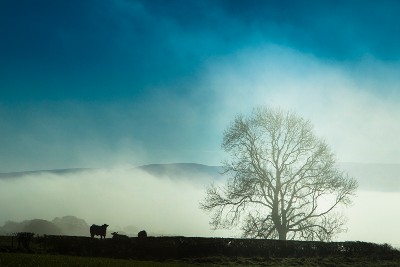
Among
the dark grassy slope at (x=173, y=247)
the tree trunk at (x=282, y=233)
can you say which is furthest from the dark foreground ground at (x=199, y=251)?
the tree trunk at (x=282, y=233)

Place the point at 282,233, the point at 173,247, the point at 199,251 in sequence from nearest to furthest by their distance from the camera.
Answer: the point at 173,247 < the point at 199,251 < the point at 282,233

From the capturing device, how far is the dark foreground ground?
118ft

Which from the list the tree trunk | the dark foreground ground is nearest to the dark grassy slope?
the dark foreground ground

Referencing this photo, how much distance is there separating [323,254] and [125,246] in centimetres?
1749

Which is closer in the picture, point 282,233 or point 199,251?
point 199,251

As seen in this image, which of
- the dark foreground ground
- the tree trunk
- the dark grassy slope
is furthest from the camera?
the tree trunk

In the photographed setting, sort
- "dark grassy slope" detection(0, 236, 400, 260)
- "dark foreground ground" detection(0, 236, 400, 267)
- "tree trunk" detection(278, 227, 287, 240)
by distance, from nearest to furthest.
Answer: "dark foreground ground" detection(0, 236, 400, 267) < "dark grassy slope" detection(0, 236, 400, 260) < "tree trunk" detection(278, 227, 287, 240)

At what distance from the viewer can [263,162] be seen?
156 ft

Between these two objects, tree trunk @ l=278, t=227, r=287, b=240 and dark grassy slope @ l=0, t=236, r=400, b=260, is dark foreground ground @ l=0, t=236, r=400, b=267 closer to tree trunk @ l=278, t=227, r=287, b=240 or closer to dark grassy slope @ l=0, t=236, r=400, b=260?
dark grassy slope @ l=0, t=236, r=400, b=260

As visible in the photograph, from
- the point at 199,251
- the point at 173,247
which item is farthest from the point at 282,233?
the point at 173,247

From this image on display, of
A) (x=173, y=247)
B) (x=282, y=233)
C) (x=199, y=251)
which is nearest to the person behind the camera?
(x=173, y=247)

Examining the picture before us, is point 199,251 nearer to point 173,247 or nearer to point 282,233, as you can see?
point 173,247

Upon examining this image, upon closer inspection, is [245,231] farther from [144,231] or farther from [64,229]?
[64,229]

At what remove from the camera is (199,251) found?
124ft
